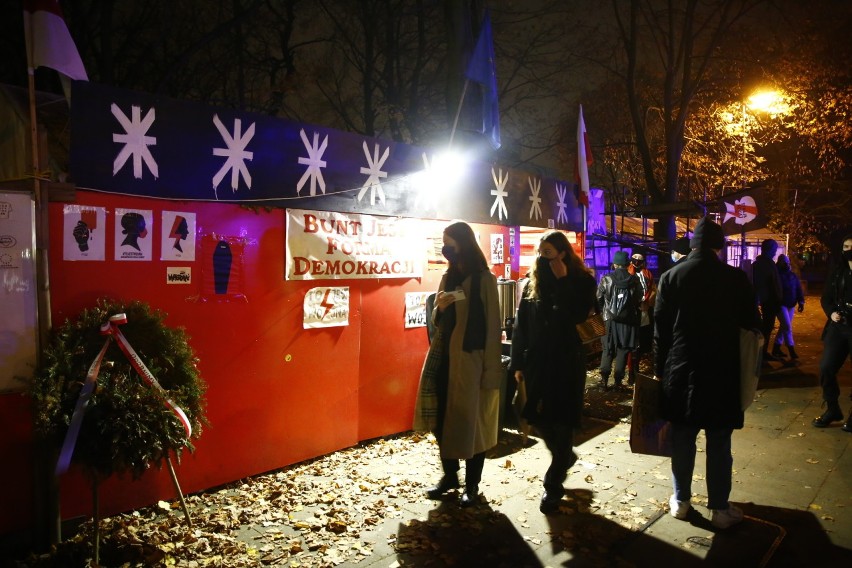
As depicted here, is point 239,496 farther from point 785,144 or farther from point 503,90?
point 785,144

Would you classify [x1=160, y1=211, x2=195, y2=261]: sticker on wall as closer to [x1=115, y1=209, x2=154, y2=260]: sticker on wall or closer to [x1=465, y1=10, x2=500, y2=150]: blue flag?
[x1=115, y1=209, x2=154, y2=260]: sticker on wall

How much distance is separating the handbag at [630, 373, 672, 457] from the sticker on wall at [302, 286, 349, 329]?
3.11m

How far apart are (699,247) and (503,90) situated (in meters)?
16.4

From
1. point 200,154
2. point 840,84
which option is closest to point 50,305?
point 200,154

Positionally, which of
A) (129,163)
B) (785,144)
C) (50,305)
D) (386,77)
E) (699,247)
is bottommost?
→ (50,305)

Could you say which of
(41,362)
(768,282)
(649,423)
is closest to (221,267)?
(41,362)

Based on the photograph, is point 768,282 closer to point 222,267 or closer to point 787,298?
point 787,298

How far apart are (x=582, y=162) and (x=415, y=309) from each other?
13.8ft

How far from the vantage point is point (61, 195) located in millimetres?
4094

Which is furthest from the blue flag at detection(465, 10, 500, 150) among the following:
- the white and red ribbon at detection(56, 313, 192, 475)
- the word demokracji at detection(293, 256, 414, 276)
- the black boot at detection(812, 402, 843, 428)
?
the black boot at detection(812, 402, 843, 428)

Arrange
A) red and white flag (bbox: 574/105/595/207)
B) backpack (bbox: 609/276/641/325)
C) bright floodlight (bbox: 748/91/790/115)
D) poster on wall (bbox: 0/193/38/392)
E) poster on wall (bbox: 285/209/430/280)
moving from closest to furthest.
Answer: poster on wall (bbox: 0/193/38/392) → poster on wall (bbox: 285/209/430/280) → backpack (bbox: 609/276/641/325) → red and white flag (bbox: 574/105/595/207) → bright floodlight (bbox: 748/91/790/115)

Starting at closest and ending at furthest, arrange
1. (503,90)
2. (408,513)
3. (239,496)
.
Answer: (408,513) < (239,496) < (503,90)

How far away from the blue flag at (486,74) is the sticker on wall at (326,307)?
3.24 metres

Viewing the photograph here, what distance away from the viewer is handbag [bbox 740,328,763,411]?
13.9 feet
